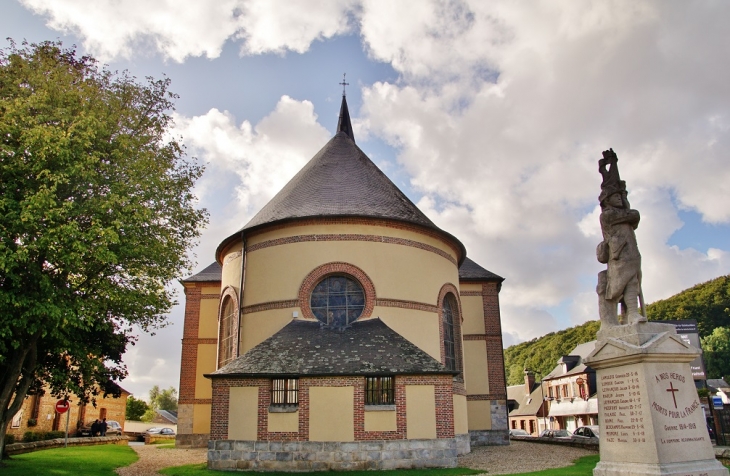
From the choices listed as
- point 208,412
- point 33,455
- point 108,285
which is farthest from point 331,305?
point 33,455

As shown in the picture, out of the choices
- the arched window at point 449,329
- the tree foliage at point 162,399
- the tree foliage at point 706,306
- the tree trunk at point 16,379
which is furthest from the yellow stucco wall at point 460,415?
the tree foliage at point 162,399

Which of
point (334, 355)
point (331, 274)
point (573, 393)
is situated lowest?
point (573, 393)

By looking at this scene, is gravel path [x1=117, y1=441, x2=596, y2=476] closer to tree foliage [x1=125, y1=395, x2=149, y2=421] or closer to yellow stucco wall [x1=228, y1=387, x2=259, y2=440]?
yellow stucco wall [x1=228, y1=387, x2=259, y2=440]

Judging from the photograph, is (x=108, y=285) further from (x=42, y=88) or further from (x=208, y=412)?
(x=208, y=412)

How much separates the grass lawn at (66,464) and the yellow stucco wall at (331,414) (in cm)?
537

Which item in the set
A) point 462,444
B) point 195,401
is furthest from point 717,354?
point 195,401

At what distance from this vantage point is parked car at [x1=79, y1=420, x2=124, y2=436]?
35.0m

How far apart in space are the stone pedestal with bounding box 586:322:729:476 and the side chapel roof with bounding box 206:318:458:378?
738cm

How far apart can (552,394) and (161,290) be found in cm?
4729

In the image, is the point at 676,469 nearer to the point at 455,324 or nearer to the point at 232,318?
the point at 455,324

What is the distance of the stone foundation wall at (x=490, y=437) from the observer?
2289cm

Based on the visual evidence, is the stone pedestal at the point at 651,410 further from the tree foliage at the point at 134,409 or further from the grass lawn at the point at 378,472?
the tree foliage at the point at 134,409

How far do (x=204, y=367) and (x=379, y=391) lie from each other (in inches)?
454

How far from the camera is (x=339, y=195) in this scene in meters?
19.5
